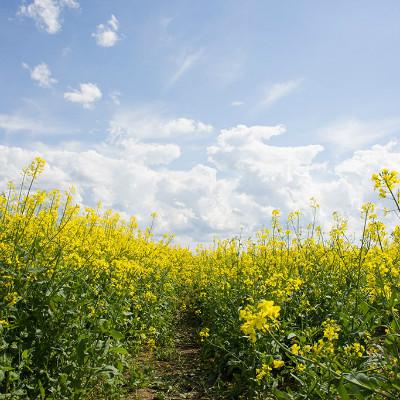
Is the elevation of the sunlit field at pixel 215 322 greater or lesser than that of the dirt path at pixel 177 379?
greater

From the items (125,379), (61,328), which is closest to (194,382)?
(125,379)

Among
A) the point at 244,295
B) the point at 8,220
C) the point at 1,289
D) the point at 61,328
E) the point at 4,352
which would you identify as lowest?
the point at 4,352

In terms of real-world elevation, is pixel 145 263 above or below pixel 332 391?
above

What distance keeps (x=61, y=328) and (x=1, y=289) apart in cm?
67

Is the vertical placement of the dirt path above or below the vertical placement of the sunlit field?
below

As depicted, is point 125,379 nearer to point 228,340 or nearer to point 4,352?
point 228,340

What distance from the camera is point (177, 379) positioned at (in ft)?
16.8

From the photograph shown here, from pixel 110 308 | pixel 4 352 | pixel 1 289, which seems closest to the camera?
pixel 4 352

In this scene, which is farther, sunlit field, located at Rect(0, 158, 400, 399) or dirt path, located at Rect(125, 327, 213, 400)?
dirt path, located at Rect(125, 327, 213, 400)

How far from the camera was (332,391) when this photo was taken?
108 inches

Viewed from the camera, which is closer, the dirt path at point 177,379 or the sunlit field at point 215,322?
the sunlit field at point 215,322

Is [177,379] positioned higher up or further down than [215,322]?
further down

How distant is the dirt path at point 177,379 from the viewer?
458 centimetres

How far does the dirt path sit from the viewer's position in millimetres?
4578
